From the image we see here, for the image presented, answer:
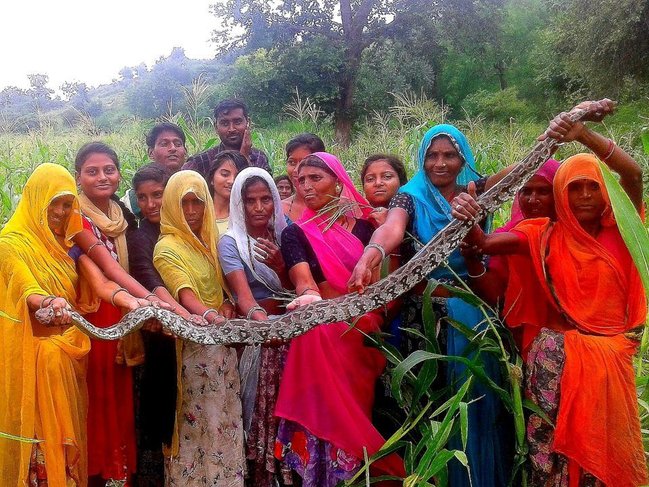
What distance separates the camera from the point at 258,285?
9.54 ft

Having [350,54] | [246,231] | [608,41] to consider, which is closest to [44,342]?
[246,231]

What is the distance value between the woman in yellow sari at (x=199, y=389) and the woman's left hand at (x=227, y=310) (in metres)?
0.04

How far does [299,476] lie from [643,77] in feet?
Answer: 48.0

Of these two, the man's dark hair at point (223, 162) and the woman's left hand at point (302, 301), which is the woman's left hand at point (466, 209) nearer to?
the woman's left hand at point (302, 301)

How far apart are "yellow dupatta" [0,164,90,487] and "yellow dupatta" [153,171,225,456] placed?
459 millimetres

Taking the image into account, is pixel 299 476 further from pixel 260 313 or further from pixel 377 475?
pixel 260 313

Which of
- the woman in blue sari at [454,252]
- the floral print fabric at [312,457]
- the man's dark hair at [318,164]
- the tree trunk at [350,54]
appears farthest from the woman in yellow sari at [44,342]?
the tree trunk at [350,54]

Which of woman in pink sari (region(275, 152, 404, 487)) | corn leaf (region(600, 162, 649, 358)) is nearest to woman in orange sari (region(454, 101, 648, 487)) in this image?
woman in pink sari (region(275, 152, 404, 487))

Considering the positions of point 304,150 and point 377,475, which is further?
point 304,150

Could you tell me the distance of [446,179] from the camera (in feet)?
9.15

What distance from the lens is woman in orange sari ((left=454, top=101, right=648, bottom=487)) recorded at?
7.26 feet

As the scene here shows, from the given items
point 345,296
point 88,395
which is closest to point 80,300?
point 88,395

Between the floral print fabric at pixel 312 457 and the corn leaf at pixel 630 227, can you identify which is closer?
A: the corn leaf at pixel 630 227

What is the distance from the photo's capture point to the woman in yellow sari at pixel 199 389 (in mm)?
2611
